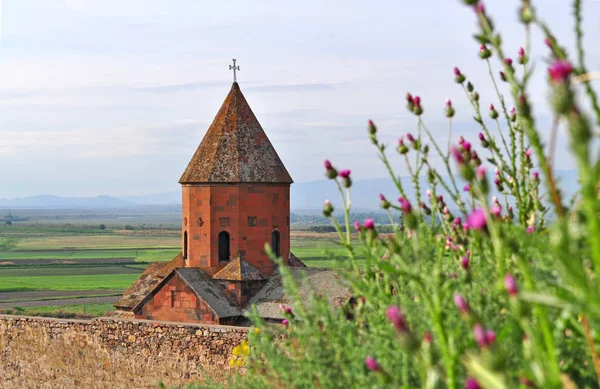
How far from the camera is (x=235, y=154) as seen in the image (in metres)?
17.7

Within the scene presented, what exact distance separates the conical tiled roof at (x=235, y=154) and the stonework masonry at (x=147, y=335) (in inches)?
180

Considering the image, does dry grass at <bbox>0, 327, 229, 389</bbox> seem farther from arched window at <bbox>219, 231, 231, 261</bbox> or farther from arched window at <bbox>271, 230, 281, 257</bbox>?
arched window at <bbox>271, 230, 281, 257</bbox>

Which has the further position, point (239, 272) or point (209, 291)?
point (239, 272)

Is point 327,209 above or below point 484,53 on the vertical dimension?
below

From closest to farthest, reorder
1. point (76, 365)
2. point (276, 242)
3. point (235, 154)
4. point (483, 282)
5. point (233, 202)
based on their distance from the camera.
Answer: point (483, 282) < point (76, 365) < point (233, 202) < point (235, 154) < point (276, 242)

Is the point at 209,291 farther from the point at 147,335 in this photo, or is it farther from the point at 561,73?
the point at 561,73

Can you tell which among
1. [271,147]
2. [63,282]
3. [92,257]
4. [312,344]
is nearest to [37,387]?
[271,147]

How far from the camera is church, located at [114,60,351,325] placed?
1648 cm

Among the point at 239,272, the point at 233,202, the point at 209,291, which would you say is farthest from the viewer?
the point at 233,202

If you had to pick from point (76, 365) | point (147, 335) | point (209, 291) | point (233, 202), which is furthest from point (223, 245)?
point (76, 365)

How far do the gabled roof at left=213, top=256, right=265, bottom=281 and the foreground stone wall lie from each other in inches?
125

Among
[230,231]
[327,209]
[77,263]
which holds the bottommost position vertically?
[77,263]

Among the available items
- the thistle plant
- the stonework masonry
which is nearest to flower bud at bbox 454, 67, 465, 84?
the thistle plant

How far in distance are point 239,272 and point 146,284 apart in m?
3.30
